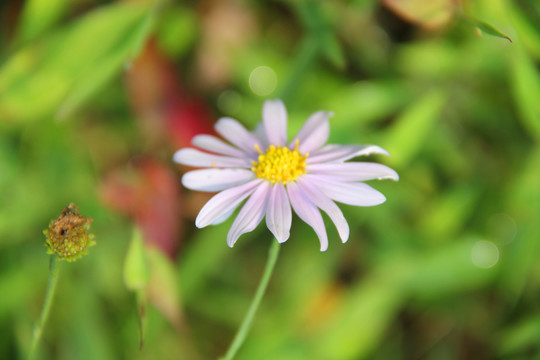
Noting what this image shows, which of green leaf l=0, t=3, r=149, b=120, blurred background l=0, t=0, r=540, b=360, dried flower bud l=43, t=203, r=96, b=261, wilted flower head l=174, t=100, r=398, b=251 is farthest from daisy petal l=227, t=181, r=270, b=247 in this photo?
green leaf l=0, t=3, r=149, b=120

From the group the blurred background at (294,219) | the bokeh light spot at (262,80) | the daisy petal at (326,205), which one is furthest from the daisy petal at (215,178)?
the bokeh light spot at (262,80)

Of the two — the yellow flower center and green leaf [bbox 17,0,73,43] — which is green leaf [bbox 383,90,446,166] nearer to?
the yellow flower center

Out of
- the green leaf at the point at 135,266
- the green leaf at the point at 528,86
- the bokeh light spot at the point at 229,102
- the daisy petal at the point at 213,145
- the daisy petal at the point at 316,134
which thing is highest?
the green leaf at the point at 528,86

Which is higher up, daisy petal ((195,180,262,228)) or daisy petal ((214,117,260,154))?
daisy petal ((214,117,260,154))

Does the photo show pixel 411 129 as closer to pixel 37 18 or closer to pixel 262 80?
pixel 262 80

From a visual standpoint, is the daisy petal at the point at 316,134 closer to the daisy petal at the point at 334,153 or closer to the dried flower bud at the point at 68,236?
the daisy petal at the point at 334,153

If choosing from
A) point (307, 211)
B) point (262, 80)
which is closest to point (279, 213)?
point (307, 211)
